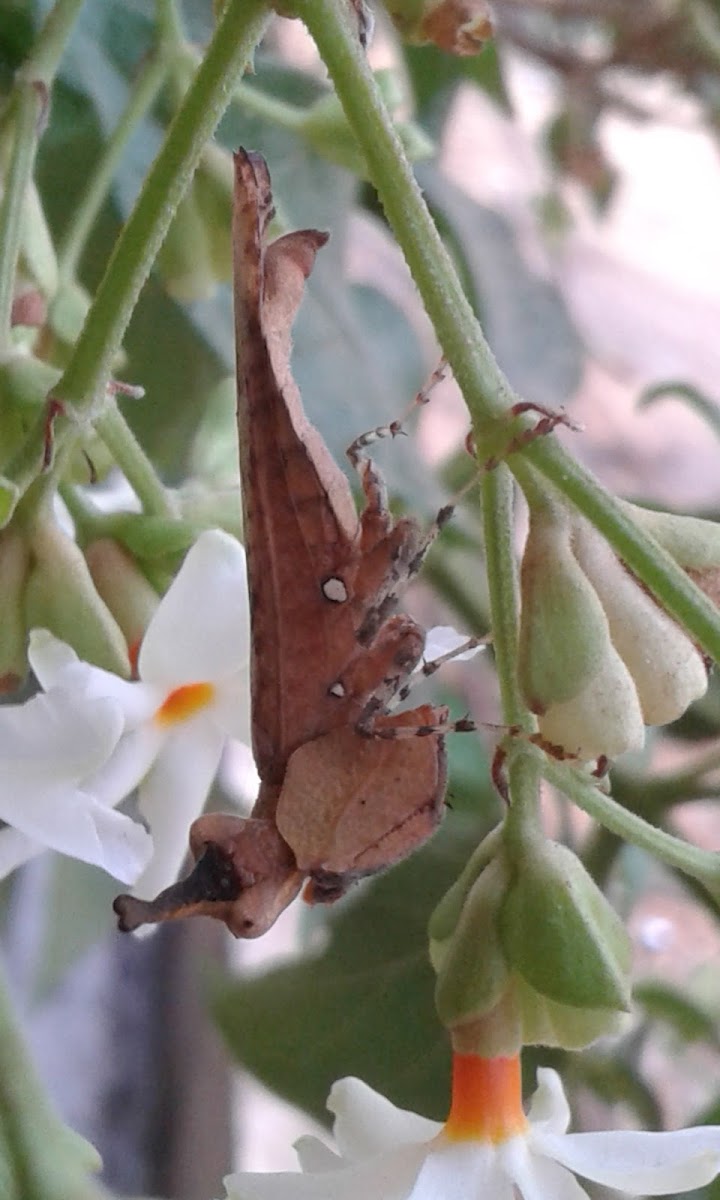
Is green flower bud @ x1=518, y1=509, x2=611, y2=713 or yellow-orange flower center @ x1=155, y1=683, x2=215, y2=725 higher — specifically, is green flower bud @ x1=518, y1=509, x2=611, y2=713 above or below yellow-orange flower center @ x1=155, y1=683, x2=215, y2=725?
below

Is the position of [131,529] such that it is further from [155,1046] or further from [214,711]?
[155,1046]

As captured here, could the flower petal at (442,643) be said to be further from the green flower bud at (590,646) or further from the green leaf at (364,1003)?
the green leaf at (364,1003)

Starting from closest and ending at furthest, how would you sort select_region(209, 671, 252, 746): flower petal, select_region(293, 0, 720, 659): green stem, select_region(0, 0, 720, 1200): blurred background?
select_region(293, 0, 720, 659): green stem, select_region(209, 671, 252, 746): flower petal, select_region(0, 0, 720, 1200): blurred background

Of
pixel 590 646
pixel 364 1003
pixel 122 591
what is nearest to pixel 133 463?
pixel 122 591

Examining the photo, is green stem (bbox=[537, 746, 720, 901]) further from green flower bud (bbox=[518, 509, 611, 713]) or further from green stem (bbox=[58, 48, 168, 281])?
green stem (bbox=[58, 48, 168, 281])

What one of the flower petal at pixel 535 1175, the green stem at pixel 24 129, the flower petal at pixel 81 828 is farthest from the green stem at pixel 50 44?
the flower petal at pixel 535 1175

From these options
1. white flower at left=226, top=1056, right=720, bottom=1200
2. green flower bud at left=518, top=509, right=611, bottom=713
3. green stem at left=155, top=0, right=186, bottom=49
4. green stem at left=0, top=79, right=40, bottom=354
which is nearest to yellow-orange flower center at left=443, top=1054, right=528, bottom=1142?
white flower at left=226, top=1056, right=720, bottom=1200

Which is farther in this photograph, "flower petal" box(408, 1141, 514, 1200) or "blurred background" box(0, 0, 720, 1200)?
"blurred background" box(0, 0, 720, 1200)
